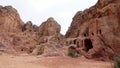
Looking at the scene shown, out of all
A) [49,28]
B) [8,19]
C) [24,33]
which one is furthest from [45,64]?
[49,28]

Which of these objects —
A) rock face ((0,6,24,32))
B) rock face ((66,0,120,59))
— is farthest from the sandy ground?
rock face ((0,6,24,32))

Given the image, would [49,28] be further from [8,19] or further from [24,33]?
[8,19]

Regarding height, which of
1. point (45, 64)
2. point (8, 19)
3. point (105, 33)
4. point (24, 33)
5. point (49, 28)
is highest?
point (8, 19)

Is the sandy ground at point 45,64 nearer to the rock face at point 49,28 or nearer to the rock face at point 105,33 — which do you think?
the rock face at point 105,33

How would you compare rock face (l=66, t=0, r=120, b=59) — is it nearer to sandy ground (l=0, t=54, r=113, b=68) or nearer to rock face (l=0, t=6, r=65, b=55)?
sandy ground (l=0, t=54, r=113, b=68)

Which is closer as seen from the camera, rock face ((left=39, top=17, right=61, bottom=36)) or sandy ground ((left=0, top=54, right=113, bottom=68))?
sandy ground ((left=0, top=54, right=113, bottom=68))

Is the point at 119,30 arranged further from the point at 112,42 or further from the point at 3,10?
the point at 3,10

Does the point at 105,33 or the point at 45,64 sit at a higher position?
the point at 105,33

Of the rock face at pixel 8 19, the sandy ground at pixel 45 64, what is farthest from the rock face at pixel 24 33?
the sandy ground at pixel 45 64

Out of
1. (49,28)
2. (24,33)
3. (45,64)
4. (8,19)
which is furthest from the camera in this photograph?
(49,28)

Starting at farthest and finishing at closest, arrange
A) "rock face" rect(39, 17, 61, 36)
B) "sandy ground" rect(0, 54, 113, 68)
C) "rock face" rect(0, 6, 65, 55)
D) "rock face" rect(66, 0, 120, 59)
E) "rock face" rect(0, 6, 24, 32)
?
"rock face" rect(39, 17, 61, 36) → "rock face" rect(0, 6, 24, 32) → "rock face" rect(0, 6, 65, 55) → "rock face" rect(66, 0, 120, 59) → "sandy ground" rect(0, 54, 113, 68)

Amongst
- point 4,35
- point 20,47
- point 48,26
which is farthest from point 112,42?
point 48,26

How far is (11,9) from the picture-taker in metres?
56.0

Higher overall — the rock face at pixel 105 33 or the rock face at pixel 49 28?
the rock face at pixel 49 28
